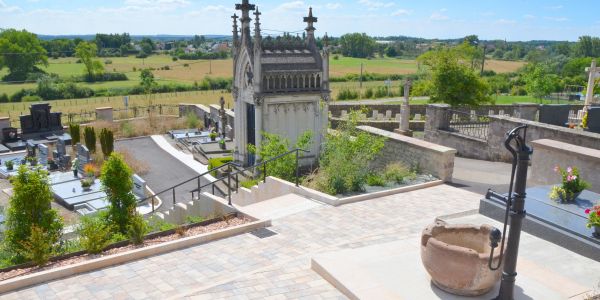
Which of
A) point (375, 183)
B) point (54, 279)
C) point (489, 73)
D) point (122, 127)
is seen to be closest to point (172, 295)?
point (54, 279)

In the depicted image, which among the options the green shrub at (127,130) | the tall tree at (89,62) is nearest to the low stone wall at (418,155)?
the green shrub at (127,130)

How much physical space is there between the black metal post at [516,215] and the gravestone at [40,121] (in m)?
29.4

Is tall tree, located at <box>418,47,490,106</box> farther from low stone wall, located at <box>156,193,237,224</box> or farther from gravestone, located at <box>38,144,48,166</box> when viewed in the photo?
gravestone, located at <box>38,144,48,166</box>

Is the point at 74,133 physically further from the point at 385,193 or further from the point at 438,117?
the point at 385,193

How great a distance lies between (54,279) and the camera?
7.64 m

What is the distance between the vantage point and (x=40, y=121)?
29.2 metres

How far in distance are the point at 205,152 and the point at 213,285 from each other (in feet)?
59.9

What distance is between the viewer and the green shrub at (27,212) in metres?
8.60

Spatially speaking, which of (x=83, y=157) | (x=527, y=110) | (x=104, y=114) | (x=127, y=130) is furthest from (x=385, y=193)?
(x=104, y=114)

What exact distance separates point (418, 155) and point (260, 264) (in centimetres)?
747

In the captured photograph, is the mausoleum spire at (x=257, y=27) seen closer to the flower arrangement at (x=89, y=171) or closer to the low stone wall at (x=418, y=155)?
the low stone wall at (x=418, y=155)

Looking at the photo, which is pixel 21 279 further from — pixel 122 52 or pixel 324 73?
pixel 122 52

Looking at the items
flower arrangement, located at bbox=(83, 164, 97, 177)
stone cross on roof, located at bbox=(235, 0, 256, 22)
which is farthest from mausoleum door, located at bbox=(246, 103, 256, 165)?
flower arrangement, located at bbox=(83, 164, 97, 177)

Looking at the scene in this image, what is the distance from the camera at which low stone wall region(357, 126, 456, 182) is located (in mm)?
Result: 13344
